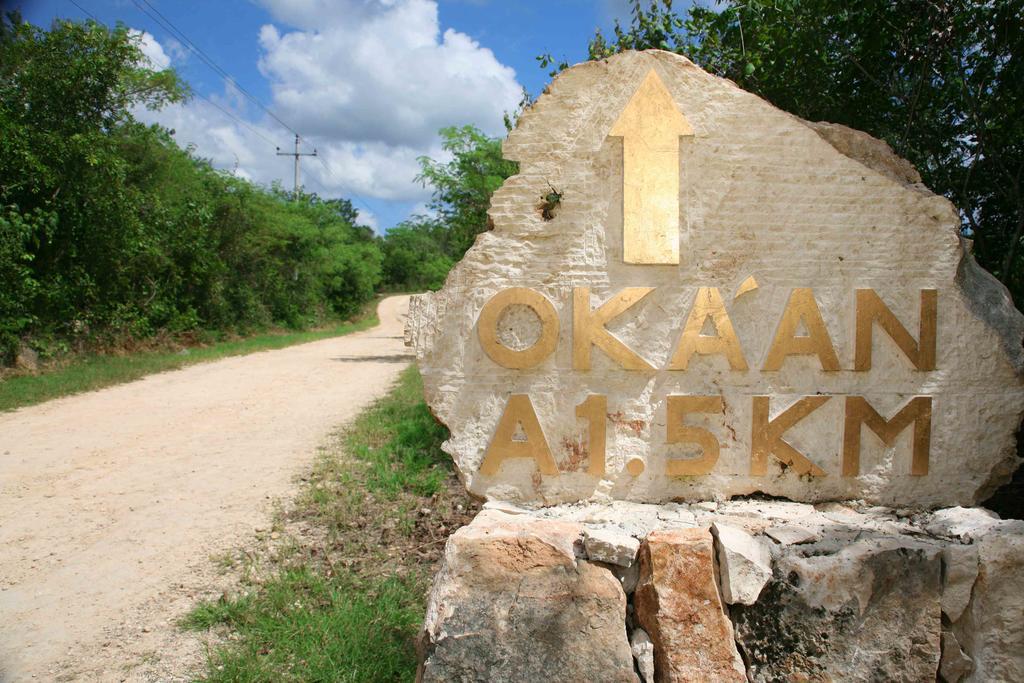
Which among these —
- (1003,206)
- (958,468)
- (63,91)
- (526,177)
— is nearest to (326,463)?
(526,177)

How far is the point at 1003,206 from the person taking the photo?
11.7 ft

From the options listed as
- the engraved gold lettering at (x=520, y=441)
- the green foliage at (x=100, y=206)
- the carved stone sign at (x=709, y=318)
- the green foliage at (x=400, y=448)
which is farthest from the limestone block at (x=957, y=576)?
the green foliage at (x=100, y=206)

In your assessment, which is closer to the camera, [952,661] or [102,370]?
[952,661]

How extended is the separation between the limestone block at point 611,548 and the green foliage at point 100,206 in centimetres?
895

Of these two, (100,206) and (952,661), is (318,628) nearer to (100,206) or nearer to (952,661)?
(952,661)

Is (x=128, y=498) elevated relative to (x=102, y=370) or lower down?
lower down

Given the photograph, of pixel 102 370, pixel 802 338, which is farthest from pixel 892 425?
pixel 102 370

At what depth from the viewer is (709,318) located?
2354mm

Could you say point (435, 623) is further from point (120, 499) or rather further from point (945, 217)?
point (120, 499)

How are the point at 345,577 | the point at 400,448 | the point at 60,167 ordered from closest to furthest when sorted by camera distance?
the point at 345,577
the point at 400,448
the point at 60,167

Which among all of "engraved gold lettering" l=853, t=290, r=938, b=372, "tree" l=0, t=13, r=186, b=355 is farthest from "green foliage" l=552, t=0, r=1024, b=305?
"tree" l=0, t=13, r=186, b=355

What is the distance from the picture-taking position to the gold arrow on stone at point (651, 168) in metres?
2.34

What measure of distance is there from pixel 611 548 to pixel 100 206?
986 centimetres

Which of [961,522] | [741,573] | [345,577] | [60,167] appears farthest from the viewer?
[60,167]
